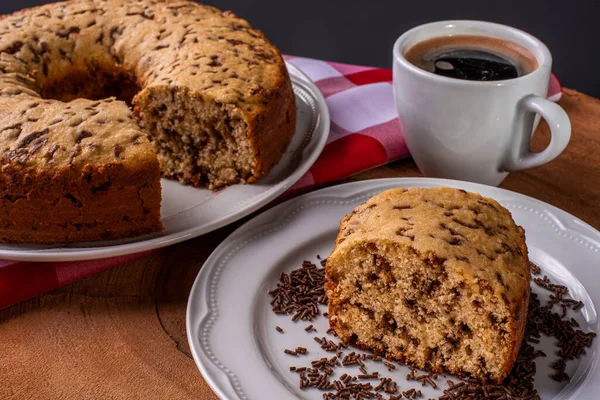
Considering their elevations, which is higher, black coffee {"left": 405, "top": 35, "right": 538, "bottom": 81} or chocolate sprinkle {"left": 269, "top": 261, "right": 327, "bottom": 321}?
black coffee {"left": 405, "top": 35, "right": 538, "bottom": 81}

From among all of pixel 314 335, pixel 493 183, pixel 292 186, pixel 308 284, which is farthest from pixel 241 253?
pixel 493 183

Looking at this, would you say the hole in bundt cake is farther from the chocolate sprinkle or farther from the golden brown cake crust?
the chocolate sprinkle

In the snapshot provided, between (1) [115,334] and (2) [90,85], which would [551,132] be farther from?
(2) [90,85]

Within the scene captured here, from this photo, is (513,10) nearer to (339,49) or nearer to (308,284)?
(339,49)

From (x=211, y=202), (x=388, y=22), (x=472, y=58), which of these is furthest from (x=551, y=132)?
(x=388, y=22)

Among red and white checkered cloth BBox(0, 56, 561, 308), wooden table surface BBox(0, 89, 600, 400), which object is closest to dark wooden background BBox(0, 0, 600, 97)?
red and white checkered cloth BBox(0, 56, 561, 308)

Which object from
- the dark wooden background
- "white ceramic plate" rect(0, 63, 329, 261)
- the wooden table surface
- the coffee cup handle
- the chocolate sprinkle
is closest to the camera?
the wooden table surface

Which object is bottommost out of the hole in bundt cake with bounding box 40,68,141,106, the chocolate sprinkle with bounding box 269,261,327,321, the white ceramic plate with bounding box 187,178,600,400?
the chocolate sprinkle with bounding box 269,261,327,321
